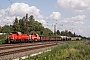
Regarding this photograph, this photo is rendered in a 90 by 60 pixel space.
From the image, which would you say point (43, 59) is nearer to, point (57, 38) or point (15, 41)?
point (15, 41)

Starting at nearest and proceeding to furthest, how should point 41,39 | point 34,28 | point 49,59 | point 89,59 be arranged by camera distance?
point 49,59, point 89,59, point 41,39, point 34,28

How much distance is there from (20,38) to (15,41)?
2910 mm

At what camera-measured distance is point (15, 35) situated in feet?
136

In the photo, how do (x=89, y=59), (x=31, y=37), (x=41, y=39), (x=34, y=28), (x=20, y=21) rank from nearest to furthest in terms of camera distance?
(x=89, y=59) → (x=31, y=37) → (x=41, y=39) → (x=34, y=28) → (x=20, y=21)

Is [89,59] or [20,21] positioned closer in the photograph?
[89,59]

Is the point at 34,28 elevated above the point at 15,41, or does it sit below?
above

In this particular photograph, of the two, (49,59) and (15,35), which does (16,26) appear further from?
(49,59)

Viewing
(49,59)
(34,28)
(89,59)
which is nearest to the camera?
(49,59)

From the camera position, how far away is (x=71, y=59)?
13445 millimetres

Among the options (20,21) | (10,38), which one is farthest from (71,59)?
(20,21)

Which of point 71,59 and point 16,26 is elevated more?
point 16,26

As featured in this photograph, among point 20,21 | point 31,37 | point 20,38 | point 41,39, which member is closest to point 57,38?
point 41,39

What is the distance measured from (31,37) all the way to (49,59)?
38486 mm

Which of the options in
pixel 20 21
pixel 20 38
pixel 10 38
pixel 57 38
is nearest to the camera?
pixel 10 38
